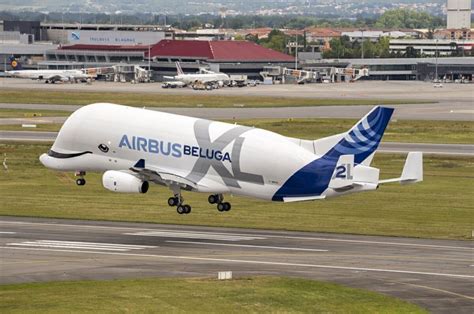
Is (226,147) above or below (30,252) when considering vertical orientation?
above

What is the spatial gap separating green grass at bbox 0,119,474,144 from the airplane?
7030 centimetres

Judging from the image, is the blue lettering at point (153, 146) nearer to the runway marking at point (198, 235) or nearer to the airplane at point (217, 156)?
the airplane at point (217, 156)

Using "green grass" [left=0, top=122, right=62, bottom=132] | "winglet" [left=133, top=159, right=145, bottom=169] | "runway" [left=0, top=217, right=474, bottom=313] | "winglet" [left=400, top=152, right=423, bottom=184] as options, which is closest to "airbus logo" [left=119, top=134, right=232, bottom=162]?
"winglet" [left=133, top=159, right=145, bottom=169]

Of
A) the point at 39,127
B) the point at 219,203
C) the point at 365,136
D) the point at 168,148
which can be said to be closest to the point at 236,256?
the point at 168,148

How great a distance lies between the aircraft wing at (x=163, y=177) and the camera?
293 ft

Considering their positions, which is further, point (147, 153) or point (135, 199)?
point (135, 199)

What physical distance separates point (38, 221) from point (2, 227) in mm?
3618

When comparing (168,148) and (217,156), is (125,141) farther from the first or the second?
(217,156)

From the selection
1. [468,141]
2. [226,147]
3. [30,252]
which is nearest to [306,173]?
[226,147]

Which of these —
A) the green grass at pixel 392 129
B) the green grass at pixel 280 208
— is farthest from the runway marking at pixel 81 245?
the green grass at pixel 392 129

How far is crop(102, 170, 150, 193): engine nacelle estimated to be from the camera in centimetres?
8975

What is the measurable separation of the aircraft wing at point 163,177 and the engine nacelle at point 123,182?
0.64 metres

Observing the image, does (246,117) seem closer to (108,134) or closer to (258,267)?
→ (108,134)

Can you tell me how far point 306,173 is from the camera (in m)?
84.6
